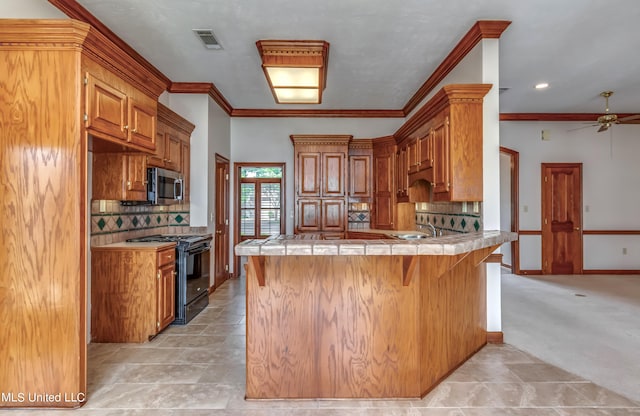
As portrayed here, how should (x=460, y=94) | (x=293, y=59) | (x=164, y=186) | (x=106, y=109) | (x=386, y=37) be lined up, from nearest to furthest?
(x=106, y=109), (x=460, y=94), (x=386, y=37), (x=293, y=59), (x=164, y=186)

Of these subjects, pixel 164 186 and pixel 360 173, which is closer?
pixel 164 186

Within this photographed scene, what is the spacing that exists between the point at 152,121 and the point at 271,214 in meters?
3.30

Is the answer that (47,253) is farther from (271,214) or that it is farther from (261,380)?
(271,214)

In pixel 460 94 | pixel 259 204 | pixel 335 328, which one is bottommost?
pixel 335 328

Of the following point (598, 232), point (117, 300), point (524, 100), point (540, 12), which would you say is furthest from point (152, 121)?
point (598, 232)

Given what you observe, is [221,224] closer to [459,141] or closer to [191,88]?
[191,88]

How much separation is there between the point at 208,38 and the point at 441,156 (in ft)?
8.85

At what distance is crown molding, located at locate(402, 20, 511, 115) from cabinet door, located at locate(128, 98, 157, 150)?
10.4 ft

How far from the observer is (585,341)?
3.27m

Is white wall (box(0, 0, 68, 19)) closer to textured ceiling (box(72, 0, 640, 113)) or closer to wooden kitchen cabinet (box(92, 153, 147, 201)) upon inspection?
textured ceiling (box(72, 0, 640, 113))

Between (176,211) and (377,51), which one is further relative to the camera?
(176,211)

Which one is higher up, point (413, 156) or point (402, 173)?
point (413, 156)

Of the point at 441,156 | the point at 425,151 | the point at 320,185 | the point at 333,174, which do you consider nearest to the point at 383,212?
the point at 333,174

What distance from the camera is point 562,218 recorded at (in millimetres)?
6367
